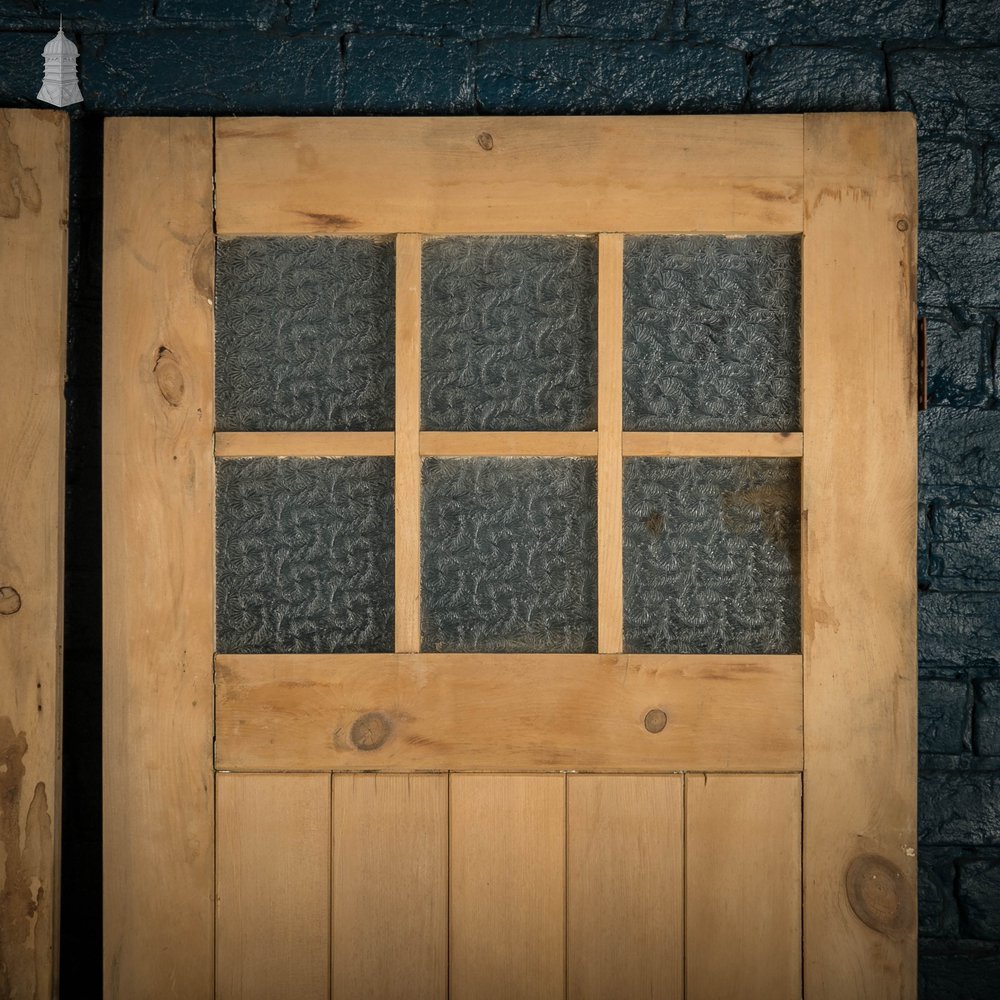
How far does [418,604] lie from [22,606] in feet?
1.86

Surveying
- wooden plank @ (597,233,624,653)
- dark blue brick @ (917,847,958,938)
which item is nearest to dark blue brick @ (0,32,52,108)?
wooden plank @ (597,233,624,653)

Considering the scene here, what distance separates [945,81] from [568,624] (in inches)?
38.5

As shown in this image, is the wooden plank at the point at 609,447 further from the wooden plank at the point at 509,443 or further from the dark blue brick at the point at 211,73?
the dark blue brick at the point at 211,73

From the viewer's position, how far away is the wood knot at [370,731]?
4.21ft

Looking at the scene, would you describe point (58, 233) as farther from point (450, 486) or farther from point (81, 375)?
point (450, 486)

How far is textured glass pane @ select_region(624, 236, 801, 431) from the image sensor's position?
4.26 ft

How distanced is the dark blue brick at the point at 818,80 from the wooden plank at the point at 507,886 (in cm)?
105

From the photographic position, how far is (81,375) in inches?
53.1

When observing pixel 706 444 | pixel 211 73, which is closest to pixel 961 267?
pixel 706 444

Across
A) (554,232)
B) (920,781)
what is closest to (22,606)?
(554,232)

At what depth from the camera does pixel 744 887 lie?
4.17ft

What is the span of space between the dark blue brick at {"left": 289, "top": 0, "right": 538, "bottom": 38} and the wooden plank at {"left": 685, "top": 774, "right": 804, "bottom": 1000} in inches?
44.7

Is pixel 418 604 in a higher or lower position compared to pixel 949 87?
lower

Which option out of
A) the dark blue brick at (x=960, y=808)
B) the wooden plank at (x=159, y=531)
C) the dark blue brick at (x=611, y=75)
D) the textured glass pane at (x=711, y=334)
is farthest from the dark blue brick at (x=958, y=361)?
the wooden plank at (x=159, y=531)
